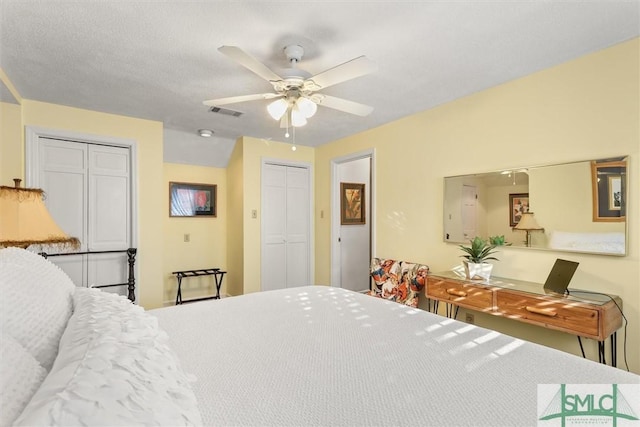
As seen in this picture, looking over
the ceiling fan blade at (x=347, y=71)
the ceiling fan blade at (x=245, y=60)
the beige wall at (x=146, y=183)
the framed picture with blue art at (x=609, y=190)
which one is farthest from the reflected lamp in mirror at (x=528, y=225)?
the beige wall at (x=146, y=183)

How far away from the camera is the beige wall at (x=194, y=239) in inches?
177

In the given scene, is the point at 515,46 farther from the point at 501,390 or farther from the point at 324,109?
the point at 501,390

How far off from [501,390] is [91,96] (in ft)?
12.1

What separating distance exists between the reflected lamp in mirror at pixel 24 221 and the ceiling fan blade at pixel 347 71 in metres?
1.57

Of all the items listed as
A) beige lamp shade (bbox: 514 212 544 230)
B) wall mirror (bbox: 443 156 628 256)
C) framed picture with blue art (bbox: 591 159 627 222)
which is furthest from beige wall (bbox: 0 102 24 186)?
framed picture with blue art (bbox: 591 159 627 222)

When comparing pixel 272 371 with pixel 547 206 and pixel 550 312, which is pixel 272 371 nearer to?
pixel 550 312

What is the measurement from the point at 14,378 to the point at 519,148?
3056 mm

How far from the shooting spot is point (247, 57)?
1.71m

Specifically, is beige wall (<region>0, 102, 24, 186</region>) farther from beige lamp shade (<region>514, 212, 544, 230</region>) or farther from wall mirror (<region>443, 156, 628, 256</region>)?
beige lamp shade (<region>514, 212, 544, 230</region>)

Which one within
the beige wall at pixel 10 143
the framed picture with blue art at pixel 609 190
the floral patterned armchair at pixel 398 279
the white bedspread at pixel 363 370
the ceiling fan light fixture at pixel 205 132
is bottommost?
the floral patterned armchair at pixel 398 279

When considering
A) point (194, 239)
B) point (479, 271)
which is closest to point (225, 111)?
point (194, 239)

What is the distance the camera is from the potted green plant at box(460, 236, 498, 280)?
2.58 meters

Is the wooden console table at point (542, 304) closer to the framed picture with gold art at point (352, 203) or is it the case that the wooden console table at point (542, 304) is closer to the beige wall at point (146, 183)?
the framed picture with gold art at point (352, 203)

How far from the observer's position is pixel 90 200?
3.38 metres
